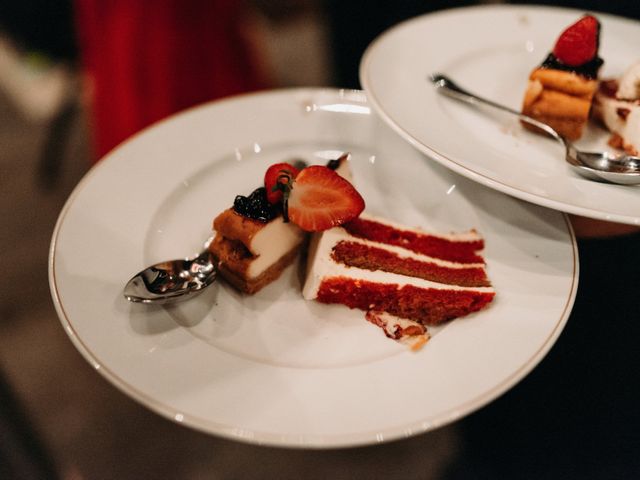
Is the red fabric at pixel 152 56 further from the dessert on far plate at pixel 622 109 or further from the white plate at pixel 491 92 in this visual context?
the dessert on far plate at pixel 622 109

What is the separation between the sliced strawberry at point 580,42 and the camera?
1355mm

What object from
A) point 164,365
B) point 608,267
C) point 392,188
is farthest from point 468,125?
point 164,365

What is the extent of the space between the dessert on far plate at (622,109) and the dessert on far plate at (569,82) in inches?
2.0

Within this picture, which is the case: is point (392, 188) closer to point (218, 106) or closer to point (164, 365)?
point (218, 106)

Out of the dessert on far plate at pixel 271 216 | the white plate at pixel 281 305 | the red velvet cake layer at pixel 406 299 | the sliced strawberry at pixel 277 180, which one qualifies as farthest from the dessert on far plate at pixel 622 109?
the sliced strawberry at pixel 277 180

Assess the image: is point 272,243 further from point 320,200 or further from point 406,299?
point 406,299

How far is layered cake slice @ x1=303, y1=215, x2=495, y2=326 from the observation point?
1099 mm

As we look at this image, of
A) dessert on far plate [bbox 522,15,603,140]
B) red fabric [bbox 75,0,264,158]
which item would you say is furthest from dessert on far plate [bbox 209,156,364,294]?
red fabric [bbox 75,0,264,158]

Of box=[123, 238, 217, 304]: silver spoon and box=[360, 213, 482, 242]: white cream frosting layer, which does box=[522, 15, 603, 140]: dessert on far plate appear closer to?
box=[360, 213, 482, 242]: white cream frosting layer

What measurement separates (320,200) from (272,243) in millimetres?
158

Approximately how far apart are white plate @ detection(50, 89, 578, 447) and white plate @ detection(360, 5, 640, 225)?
0.12 m

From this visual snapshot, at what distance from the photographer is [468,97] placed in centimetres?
144

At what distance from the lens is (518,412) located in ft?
4.38

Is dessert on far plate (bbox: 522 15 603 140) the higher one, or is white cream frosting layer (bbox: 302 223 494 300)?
dessert on far plate (bbox: 522 15 603 140)
